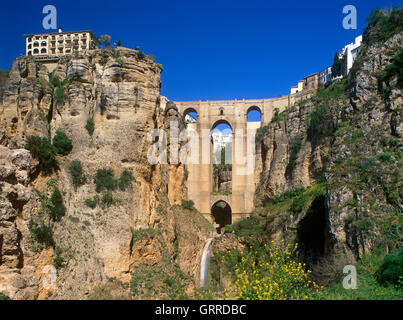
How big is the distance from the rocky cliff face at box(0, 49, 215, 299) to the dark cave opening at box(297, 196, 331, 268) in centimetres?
681

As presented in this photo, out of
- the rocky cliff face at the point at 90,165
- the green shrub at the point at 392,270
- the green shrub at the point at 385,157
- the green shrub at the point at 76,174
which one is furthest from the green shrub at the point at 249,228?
the green shrub at the point at 392,270

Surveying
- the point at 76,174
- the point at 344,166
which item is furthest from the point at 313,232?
the point at 76,174

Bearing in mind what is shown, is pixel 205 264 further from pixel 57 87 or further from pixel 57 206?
pixel 57 87

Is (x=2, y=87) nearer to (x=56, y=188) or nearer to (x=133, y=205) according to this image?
(x=56, y=188)

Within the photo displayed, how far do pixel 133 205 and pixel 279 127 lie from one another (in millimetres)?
24746

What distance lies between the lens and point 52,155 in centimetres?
1866

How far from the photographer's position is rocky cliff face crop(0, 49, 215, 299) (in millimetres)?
15888

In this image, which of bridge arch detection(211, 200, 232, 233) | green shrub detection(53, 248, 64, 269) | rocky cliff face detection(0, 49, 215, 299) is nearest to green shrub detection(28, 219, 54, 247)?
rocky cliff face detection(0, 49, 215, 299)

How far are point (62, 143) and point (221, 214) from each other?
2985cm

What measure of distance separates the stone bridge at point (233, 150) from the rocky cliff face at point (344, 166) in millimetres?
1912

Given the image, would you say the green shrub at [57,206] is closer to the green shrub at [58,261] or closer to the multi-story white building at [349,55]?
the green shrub at [58,261]

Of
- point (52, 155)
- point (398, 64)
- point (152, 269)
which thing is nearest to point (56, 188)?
point (52, 155)

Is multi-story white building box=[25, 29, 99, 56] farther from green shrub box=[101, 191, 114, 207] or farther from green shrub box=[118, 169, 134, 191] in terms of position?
green shrub box=[101, 191, 114, 207]

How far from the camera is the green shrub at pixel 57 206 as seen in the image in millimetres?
17311
